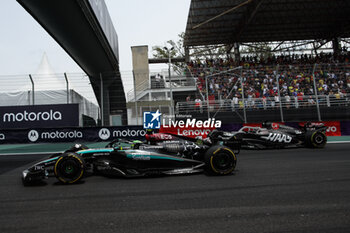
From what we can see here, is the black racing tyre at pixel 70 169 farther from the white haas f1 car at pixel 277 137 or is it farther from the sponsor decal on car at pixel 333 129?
the sponsor decal on car at pixel 333 129

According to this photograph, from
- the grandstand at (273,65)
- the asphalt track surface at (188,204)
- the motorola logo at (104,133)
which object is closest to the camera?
the asphalt track surface at (188,204)

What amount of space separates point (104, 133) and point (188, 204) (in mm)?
9044

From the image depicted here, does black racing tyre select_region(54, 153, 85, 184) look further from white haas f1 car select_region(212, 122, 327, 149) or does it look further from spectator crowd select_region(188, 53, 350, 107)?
spectator crowd select_region(188, 53, 350, 107)

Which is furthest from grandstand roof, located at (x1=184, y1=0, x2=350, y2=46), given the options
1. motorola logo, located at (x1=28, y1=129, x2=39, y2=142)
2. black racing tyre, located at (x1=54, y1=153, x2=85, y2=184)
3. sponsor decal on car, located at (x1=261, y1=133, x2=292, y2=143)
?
black racing tyre, located at (x1=54, y1=153, x2=85, y2=184)

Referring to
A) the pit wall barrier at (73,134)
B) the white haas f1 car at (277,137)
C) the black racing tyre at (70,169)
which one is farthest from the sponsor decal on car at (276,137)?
the black racing tyre at (70,169)

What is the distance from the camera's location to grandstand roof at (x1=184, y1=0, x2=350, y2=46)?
19.2m

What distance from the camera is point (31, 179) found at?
13.1 ft

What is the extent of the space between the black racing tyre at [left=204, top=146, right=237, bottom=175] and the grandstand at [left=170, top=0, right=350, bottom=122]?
704 cm

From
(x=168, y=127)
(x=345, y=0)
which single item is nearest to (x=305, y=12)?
(x=345, y=0)

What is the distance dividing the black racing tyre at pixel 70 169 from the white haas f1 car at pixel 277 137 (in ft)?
15.9

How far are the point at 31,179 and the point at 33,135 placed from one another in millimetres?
8076

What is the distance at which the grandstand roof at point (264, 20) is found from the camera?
756 inches

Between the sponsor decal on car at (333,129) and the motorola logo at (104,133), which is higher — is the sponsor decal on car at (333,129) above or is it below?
below

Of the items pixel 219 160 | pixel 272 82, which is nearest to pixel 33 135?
pixel 219 160
